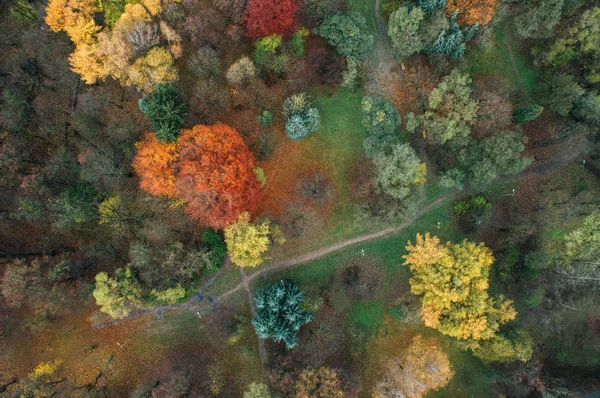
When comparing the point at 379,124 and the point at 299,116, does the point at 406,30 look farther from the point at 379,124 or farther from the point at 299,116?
the point at 299,116

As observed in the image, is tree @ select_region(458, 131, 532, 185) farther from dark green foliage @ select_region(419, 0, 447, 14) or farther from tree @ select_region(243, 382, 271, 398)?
tree @ select_region(243, 382, 271, 398)

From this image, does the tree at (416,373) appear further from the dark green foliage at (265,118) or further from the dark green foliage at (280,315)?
the dark green foliage at (265,118)

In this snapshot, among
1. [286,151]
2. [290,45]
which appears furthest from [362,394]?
[290,45]

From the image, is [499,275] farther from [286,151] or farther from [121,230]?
[121,230]

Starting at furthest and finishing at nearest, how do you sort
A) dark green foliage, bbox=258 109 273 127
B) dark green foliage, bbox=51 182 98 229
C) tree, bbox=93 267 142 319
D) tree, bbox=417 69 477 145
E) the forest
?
dark green foliage, bbox=258 109 273 127 → dark green foliage, bbox=51 182 98 229 → tree, bbox=417 69 477 145 → the forest → tree, bbox=93 267 142 319

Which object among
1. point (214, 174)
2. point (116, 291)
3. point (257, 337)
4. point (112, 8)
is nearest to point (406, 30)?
point (214, 174)

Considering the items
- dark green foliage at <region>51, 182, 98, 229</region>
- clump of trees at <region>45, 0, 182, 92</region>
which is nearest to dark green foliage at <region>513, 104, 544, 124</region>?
clump of trees at <region>45, 0, 182, 92</region>
